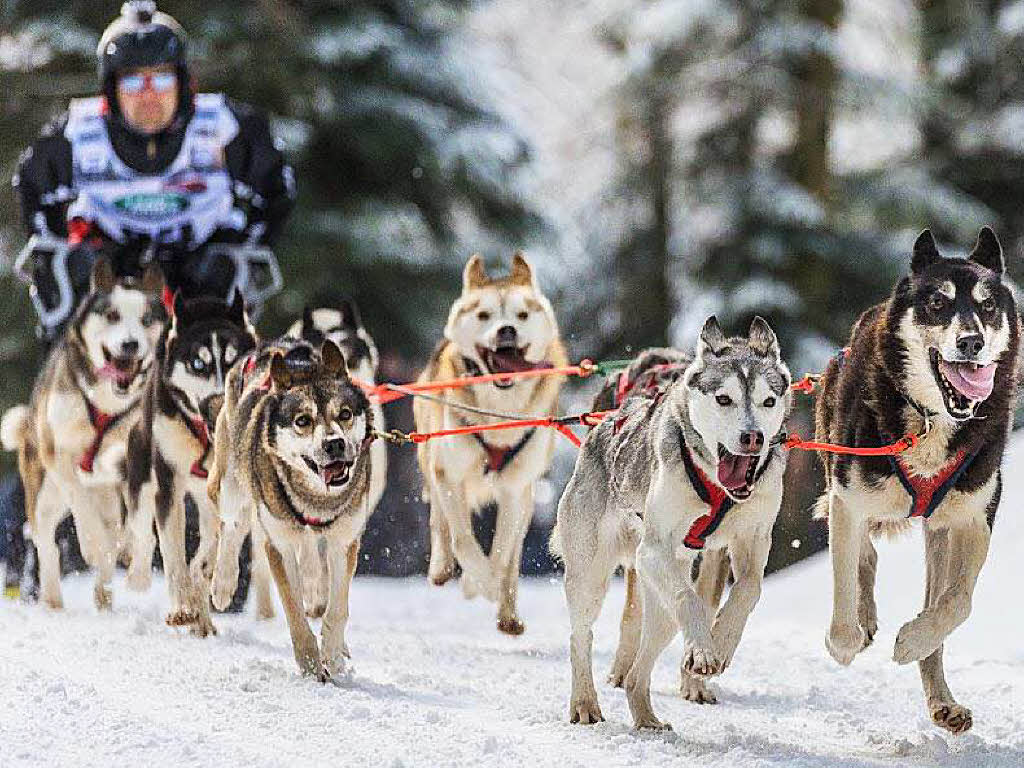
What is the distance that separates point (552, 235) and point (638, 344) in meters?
1.29

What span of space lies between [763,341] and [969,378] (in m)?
0.57

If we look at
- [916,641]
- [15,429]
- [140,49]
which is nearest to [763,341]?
[916,641]

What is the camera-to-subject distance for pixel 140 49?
308 inches

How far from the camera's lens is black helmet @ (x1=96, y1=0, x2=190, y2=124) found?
7824 millimetres

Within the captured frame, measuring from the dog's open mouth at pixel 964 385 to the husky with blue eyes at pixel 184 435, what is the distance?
2910 mm

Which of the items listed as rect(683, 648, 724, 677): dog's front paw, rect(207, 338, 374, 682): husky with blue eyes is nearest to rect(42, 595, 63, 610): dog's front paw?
rect(207, 338, 374, 682): husky with blue eyes

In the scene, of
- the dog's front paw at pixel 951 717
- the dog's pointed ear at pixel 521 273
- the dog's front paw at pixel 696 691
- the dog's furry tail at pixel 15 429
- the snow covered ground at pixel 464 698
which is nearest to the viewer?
the snow covered ground at pixel 464 698

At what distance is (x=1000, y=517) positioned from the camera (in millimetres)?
8445

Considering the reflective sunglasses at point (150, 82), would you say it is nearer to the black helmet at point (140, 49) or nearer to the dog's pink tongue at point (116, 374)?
the black helmet at point (140, 49)

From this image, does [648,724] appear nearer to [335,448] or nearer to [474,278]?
[335,448]

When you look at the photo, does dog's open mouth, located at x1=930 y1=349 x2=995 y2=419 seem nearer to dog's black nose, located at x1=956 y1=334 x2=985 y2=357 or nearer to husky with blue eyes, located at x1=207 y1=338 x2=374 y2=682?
dog's black nose, located at x1=956 y1=334 x2=985 y2=357

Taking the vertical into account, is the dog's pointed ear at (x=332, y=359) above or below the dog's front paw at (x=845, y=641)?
above

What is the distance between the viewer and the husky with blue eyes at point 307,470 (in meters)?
5.60

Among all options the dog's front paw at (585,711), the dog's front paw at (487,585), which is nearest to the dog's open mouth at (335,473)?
the dog's front paw at (585,711)
